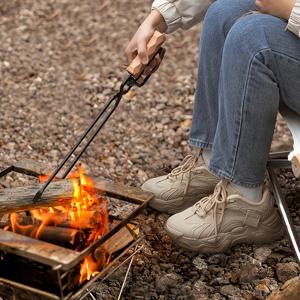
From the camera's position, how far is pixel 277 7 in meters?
2.13

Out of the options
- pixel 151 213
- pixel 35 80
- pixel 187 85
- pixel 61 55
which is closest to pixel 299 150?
pixel 151 213

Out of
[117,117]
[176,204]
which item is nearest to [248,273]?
[176,204]

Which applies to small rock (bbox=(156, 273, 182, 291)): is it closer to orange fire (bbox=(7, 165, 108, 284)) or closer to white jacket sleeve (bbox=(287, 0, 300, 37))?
orange fire (bbox=(7, 165, 108, 284))

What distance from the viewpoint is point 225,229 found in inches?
94.5

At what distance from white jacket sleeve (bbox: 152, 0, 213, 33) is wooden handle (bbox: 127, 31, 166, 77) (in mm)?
253

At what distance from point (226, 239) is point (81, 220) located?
2.16 feet

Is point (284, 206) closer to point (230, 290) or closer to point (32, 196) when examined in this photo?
point (230, 290)

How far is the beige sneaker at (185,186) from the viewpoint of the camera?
8.68 feet

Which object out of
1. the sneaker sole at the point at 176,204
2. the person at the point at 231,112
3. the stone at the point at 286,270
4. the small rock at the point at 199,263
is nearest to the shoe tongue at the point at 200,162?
the person at the point at 231,112

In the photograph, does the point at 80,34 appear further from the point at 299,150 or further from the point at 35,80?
the point at 299,150

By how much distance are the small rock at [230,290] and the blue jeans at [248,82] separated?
361mm

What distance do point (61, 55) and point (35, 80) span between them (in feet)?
1.43

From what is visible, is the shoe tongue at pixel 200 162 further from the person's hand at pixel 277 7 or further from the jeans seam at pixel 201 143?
the person's hand at pixel 277 7

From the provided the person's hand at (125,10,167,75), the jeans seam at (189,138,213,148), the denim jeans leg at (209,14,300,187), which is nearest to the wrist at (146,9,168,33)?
the person's hand at (125,10,167,75)
